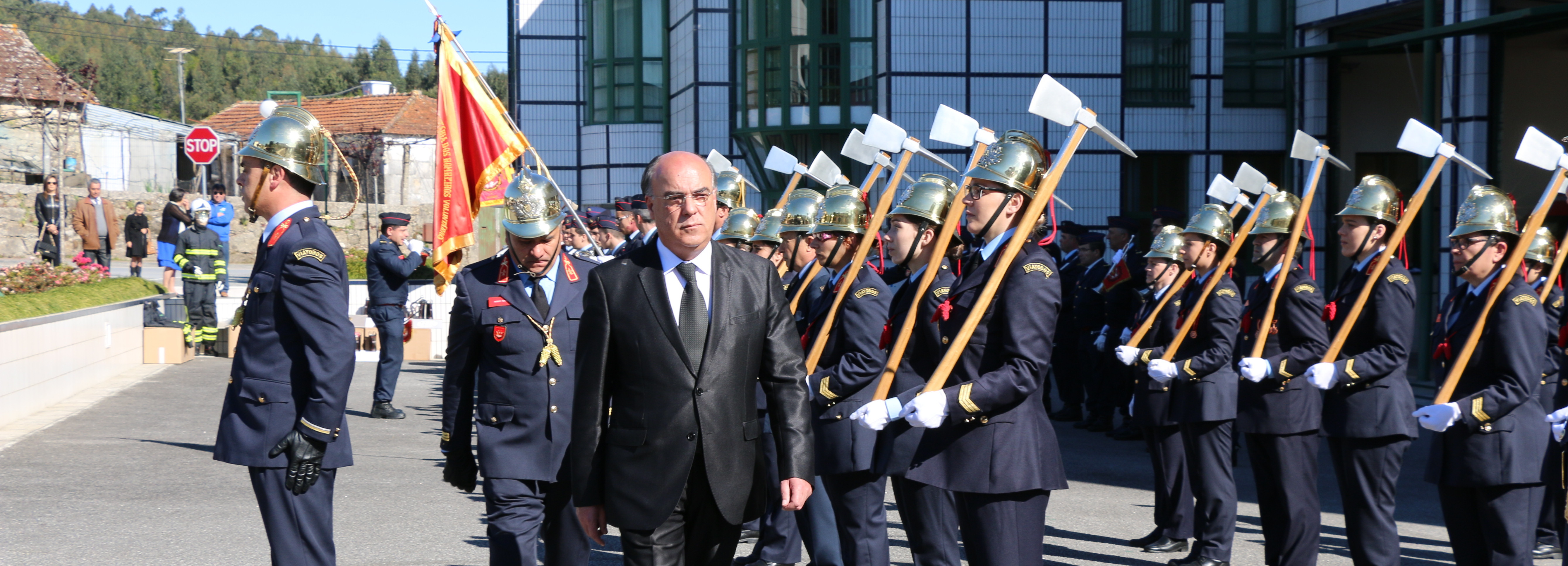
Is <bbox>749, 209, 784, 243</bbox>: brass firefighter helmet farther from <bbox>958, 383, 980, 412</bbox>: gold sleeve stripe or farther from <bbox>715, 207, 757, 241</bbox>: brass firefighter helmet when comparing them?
<bbox>958, 383, 980, 412</bbox>: gold sleeve stripe

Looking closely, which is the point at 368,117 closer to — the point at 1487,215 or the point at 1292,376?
the point at 1292,376

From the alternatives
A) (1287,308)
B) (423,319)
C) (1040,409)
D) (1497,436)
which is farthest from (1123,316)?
(423,319)

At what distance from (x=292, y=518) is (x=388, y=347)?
730 cm

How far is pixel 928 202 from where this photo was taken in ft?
17.2

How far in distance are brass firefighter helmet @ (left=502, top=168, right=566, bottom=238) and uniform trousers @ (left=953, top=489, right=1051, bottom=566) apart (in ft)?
6.00

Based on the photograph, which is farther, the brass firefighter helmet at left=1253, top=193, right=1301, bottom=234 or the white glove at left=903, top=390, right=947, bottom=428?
the brass firefighter helmet at left=1253, top=193, right=1301, bottom=234

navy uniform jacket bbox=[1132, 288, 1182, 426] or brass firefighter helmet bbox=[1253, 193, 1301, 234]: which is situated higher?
brass firefighter helmet bbox=[1253, 193, 1301, 234]

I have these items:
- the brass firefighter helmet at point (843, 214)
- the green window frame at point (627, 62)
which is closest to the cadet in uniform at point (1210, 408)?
the brass firefighter helmet at point (843, 214)

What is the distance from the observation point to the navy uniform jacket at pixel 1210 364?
21.4 ft

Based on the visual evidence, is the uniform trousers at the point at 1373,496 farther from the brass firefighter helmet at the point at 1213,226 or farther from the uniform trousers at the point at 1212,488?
the brass firefighter helmet at the point at 1213,226

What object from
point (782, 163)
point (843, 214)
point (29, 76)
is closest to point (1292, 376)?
point (843, 214)

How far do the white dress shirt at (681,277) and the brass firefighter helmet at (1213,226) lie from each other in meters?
4.11

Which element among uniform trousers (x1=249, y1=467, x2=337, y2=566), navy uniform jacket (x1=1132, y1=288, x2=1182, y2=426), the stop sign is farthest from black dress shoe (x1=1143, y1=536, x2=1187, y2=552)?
the stop sign

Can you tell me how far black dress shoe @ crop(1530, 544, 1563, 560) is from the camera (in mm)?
6996
